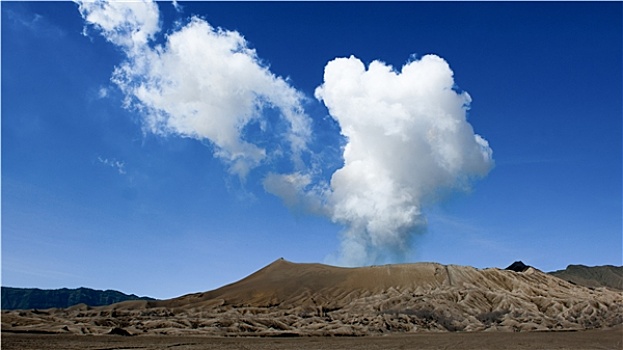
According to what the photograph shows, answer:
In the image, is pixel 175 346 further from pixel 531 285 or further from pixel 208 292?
pixel 531 285

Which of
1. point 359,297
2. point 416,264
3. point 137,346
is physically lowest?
point 137,346

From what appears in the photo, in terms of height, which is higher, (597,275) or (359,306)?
(597,275)

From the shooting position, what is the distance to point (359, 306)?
9975cm

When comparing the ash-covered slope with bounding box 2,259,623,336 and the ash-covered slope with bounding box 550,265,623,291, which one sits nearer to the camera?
the ash-covered slope with bounding box 2,259,623,336

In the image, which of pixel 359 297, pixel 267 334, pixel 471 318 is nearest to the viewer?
pixel 267 334

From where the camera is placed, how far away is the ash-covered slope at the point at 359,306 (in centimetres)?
6531

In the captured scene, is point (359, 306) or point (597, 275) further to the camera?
point (597, 275)

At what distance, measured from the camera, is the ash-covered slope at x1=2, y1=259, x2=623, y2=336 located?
2571 inches

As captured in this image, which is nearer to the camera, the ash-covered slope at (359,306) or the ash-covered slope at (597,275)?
the ash-covered slope at (359,306)

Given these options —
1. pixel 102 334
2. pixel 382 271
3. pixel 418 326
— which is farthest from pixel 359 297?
pixel 102 334

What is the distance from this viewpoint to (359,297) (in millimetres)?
112875

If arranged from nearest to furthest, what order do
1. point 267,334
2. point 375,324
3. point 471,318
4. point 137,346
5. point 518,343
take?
point 137,346 < point 518,343 < point 267,334 < point 375,324 < point 471,318

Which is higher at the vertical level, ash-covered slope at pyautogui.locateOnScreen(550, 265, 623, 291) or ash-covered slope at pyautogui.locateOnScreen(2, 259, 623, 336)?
ash-covered slope at pyautogui.locateOnScreen(550, 265, 623, 291)

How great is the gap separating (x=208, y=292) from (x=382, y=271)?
39.4 metres
